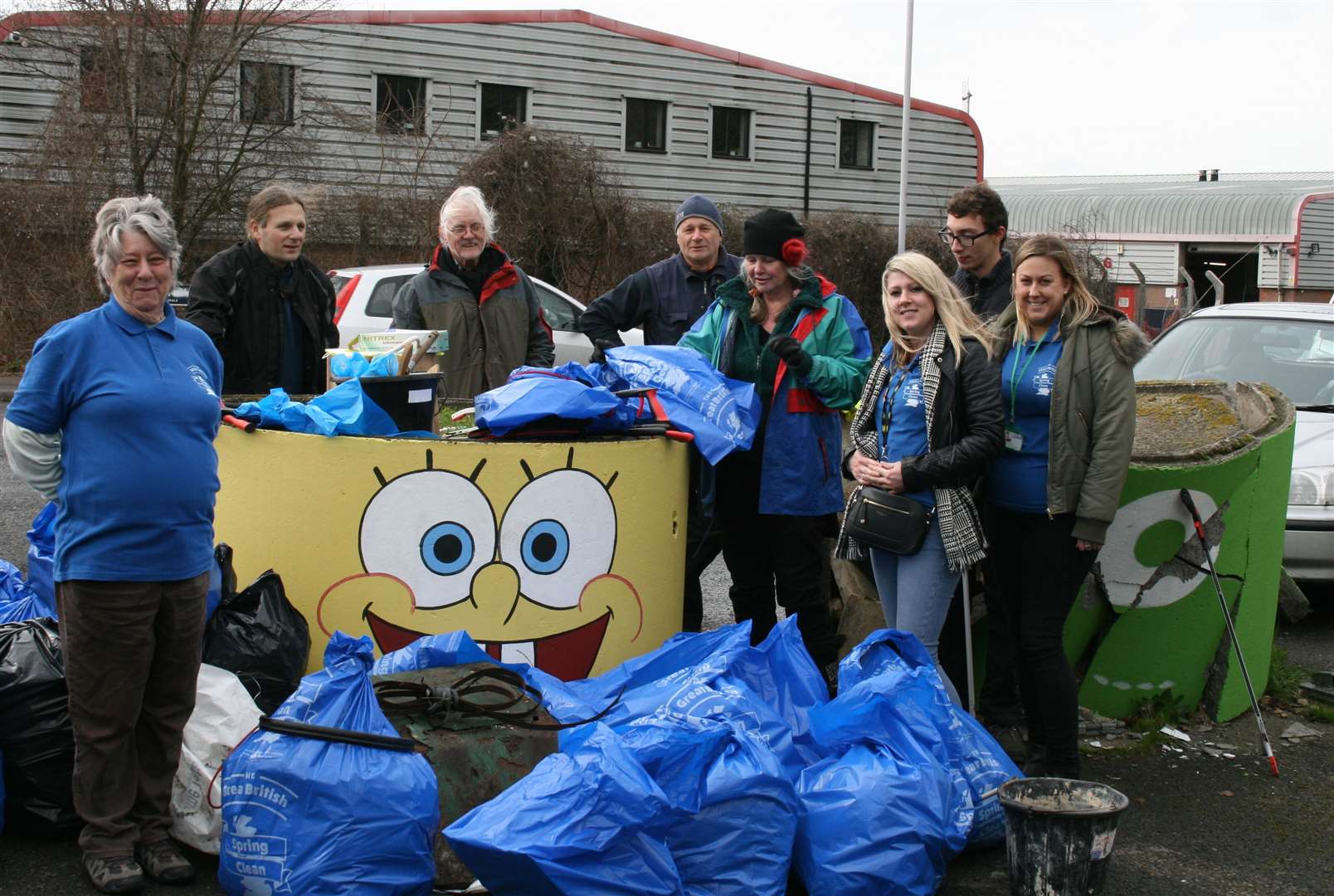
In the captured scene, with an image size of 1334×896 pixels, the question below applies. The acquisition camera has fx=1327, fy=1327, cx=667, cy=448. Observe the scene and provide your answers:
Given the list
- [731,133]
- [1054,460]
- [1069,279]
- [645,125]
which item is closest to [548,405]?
[1054,460]

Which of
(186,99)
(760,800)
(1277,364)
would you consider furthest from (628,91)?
(760,800)

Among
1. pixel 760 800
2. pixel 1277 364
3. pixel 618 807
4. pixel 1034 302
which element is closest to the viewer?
pixel 618 807

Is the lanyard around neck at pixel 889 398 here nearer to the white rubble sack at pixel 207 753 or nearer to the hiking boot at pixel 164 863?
the white rubble sack at pixel 207 753

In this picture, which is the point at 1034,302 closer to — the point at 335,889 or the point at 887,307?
the point at 887,307

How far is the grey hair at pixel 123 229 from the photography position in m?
3.49

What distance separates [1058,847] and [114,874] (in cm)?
248

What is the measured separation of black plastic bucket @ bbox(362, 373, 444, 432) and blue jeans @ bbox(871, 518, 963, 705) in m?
1.64

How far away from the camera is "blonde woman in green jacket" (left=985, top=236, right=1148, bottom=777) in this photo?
4180mm

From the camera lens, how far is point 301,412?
4406 millimetres

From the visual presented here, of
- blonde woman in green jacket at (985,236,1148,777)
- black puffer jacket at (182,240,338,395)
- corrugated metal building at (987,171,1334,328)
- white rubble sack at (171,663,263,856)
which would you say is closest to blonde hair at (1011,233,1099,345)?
blonde woman in green jacket at (985,236,1148,777)

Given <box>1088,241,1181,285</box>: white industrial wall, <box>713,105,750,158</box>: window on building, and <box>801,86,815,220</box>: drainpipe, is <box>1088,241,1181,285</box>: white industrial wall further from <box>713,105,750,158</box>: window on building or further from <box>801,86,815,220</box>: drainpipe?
<box>713,105,750,158</box>: window on building

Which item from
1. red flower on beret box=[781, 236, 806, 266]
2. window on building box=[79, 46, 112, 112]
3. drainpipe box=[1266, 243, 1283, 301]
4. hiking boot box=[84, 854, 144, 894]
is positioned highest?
window on building box=[79, 46, 112, 112]

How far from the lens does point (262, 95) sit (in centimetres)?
1838

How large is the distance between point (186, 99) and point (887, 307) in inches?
581
